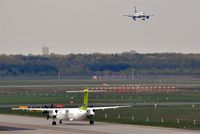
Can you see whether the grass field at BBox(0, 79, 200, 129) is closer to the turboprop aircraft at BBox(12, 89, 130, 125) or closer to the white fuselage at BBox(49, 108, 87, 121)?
the turboprop aircraft at BBox(12, 89, 130, 125)

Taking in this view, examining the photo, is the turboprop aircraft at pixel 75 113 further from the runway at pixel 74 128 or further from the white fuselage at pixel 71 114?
the runway at pixel 74 128

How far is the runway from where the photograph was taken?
370 feet

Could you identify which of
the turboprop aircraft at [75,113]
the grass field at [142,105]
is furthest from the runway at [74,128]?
the grass field at [142,105]

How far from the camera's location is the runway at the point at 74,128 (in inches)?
4434

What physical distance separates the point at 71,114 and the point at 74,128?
4536mm

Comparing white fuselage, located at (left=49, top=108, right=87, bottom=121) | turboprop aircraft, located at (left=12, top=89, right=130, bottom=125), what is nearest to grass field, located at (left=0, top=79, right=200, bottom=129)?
turboprop aircraft, located at (left=12, top=89, right=130, bottom=125)

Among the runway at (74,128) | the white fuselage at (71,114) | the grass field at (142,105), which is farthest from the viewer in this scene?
the grass field at (142,105)

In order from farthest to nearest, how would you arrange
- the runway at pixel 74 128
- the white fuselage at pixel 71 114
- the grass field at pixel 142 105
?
the grass field at pixel 142 105, the white fuselage at pixel 71 114, the runway at pixel 74 128

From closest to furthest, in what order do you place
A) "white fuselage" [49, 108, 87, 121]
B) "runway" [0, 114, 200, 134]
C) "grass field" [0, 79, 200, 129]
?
"runway" [0, 114, 200, 134], "white fuselage" [49, 108, 87, 121], "grass field" [0, 79, 200, 129]

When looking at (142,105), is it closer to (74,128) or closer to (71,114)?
(71,114)

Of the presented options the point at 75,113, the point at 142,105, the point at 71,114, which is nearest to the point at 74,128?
the point at 75,113

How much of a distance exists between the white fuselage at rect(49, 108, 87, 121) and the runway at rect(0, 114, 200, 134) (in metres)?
1.14

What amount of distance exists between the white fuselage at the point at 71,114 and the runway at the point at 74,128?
3.74ft

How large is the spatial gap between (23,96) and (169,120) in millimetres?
73951
